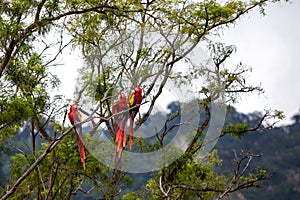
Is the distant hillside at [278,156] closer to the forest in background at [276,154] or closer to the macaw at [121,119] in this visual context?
the forest in background at [276,154]

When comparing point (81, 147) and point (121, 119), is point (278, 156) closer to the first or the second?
point (81, 147)

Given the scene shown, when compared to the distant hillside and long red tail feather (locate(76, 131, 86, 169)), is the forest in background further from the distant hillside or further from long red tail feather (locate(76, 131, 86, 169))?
long red tail feather (locate(76, 131, 86, 169))

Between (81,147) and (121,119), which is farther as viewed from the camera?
(81,147)

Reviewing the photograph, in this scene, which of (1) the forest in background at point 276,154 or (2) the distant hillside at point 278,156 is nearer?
(1) the forest in background at point 276,154

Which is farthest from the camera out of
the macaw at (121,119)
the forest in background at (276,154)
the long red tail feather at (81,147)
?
the forest in background at (276,154)

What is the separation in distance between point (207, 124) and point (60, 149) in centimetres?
188

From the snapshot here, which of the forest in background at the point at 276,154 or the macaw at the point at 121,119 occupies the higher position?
the forest in background at the point at 276,154

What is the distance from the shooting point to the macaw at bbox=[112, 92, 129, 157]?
5.52 meters

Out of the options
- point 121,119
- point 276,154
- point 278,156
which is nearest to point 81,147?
point 121,119

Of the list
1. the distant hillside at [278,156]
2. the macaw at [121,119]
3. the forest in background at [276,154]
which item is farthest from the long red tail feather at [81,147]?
the distant hillside at [278,156]

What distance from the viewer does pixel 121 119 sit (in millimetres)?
5672

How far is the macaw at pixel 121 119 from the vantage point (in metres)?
5.52

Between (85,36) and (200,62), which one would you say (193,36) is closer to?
(200,62)

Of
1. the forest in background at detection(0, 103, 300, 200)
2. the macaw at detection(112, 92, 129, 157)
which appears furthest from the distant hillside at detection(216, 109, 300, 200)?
the macaw at detection(112, 92, 129, 157)
